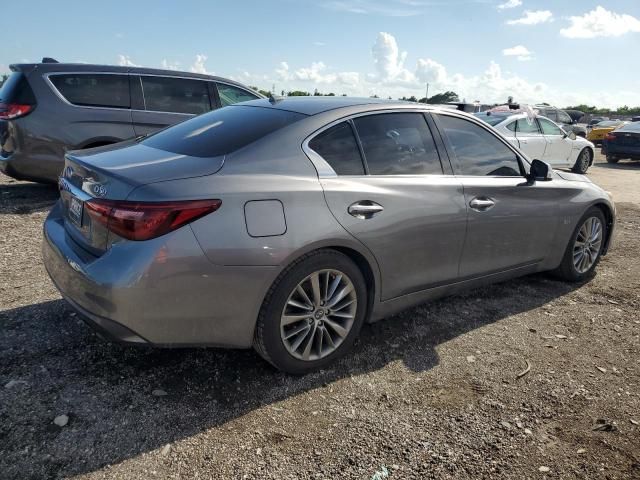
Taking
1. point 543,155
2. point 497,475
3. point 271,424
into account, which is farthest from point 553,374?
point 543,155

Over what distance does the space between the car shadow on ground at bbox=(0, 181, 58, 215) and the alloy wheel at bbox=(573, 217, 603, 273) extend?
616cm

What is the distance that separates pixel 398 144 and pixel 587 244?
2.55m

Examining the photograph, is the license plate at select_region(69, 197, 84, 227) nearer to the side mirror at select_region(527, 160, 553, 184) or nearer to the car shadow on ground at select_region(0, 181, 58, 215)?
the side mirror at select_region(527, 160, 553, 184)

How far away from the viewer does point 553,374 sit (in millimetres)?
3184

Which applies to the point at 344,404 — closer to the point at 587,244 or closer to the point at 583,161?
the point at 587,244

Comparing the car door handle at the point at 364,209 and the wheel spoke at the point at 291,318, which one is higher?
the car door handle at the point at 364,209

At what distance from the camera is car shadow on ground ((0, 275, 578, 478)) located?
232 centimetres

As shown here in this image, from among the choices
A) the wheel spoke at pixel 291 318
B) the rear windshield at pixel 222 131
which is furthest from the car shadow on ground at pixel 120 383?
the rear windshield at pixel 222 131

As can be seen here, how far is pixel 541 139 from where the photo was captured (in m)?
11.5

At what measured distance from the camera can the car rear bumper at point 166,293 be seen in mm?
2369

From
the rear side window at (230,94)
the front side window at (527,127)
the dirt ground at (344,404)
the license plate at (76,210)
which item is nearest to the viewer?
the dirt ground at (344,404)

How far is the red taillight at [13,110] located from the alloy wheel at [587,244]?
6.42m

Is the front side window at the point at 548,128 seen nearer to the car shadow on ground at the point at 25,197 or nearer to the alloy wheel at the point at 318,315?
the car shadow on ground at the point at 25,197

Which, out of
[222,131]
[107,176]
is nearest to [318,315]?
[222,131]
